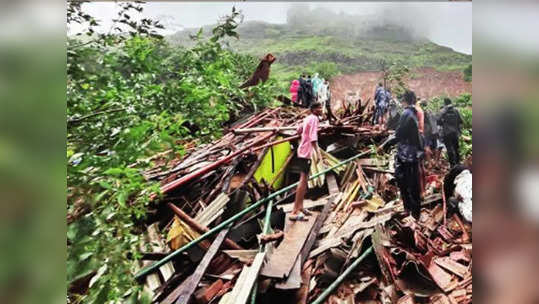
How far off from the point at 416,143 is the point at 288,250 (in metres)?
1.08

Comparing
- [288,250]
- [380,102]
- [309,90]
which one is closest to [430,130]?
[380,102]

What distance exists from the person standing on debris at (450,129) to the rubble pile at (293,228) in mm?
87

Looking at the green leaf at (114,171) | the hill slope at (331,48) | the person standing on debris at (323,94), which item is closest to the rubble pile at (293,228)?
the person standing on debris at (323,94)

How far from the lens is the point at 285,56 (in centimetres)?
244

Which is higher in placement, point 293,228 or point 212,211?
point 212,211

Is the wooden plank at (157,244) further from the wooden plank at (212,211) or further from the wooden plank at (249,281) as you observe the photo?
the wooden plank at (249,281)

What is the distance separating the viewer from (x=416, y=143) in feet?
8.11

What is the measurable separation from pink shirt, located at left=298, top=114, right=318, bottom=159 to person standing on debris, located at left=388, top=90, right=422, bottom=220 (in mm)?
519

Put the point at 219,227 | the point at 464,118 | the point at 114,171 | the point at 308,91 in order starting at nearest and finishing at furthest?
the point at 114,171
the point at 464,118
the point at 219,227
the point at 308,91

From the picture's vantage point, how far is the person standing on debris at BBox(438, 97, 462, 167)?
236 cm

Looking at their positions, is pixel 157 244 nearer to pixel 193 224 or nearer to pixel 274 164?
pixel 193 224

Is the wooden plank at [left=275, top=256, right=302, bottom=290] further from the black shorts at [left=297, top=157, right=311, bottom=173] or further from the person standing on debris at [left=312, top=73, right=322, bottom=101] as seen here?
Result: the person standing on debris at [left=312, top=73, right=322, bottom=101]
